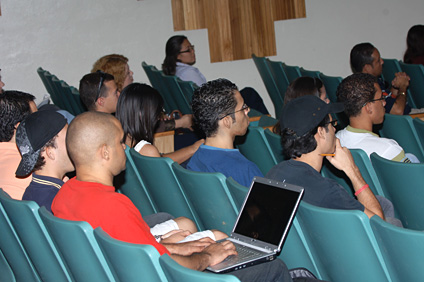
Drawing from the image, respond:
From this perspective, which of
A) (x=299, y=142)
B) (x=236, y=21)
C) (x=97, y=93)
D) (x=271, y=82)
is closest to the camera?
(x=299, y=142)

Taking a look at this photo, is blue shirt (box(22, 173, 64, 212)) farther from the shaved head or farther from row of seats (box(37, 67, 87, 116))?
row of seats (box(37, 67, 87, 116))

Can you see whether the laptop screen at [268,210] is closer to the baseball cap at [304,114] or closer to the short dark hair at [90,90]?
the baseball cap at [304,114]

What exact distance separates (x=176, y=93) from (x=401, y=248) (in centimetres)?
368

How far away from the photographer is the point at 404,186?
2264 mm

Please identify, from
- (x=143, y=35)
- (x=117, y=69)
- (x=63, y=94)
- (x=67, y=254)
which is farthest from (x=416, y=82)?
(x=67, y=254)

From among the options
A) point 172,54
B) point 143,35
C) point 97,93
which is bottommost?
point 97,93

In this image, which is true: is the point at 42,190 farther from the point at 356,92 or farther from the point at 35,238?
the point at 356,92

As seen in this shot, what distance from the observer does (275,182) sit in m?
1.91

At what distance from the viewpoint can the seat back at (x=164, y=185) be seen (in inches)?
97.7

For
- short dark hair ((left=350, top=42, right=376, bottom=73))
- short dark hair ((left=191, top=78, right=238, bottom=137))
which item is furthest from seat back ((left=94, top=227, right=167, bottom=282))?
short dark hair ((left=350, top=42, right=376, bottom=73))

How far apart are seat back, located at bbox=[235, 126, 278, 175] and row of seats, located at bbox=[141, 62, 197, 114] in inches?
55.8

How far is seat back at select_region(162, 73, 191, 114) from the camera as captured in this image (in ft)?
15.8

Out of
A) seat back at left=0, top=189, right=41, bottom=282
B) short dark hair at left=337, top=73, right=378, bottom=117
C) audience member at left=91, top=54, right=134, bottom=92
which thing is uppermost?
audience member at left=91, top=54, right=134, bottom=92

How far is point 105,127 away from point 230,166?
71 centimetres
